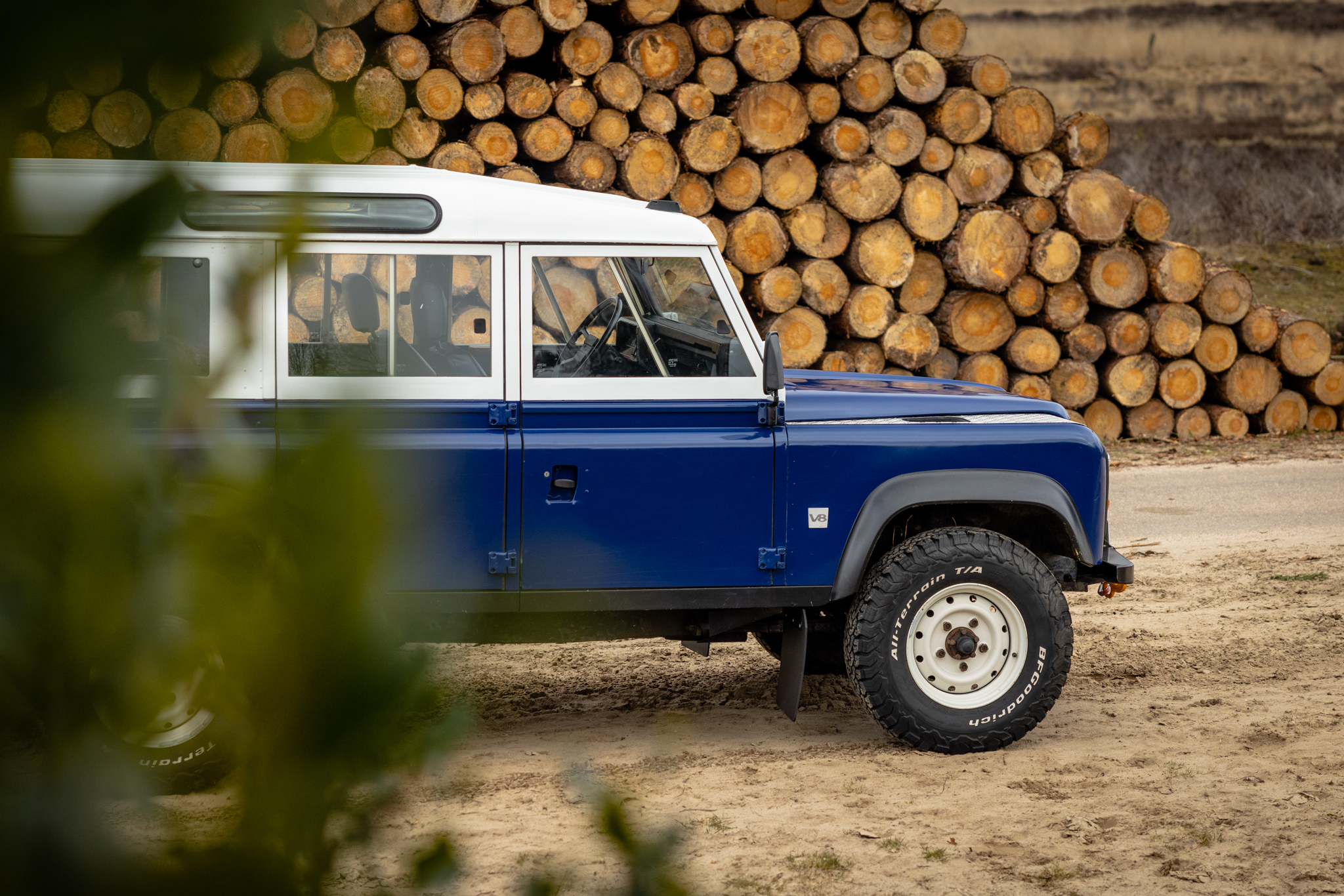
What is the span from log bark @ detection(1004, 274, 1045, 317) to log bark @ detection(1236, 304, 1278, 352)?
81.3 inches

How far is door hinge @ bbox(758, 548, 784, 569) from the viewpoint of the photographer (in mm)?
4234

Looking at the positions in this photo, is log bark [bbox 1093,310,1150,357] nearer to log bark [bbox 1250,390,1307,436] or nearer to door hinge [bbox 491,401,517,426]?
log bark [bbox 1250,390,1307,436]

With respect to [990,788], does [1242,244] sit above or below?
above

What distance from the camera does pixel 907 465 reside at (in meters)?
4.32

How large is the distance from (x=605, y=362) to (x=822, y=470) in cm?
83

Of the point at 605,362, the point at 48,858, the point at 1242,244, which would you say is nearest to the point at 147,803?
the point at 48,858

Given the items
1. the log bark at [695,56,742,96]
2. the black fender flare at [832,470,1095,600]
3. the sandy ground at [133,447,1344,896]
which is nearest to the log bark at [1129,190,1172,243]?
the log bark at [695,56,742,96]

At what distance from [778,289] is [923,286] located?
1333 millimetres

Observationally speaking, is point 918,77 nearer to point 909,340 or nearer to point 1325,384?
point 909,340

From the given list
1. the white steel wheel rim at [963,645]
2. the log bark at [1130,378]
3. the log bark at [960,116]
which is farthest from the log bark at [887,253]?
the white steel wheel rim at [963,645]

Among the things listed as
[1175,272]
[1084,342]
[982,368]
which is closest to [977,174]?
[982,368]

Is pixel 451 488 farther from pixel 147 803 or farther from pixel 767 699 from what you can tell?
pixel 147 803

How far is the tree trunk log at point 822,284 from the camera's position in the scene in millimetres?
9922

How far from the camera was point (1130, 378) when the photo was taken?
1098 cm
